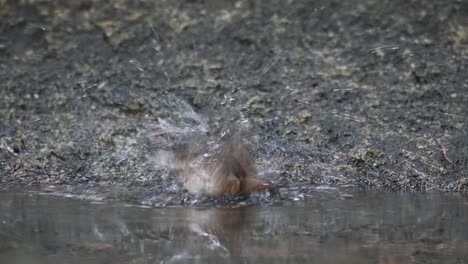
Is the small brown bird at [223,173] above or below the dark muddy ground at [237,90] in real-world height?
below

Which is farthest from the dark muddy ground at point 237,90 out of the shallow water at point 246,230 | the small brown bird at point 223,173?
the shallow water at point 246,230

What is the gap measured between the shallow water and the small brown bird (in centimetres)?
14

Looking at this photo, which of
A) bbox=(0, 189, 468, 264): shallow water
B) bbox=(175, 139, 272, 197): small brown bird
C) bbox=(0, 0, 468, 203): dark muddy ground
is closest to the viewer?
bbox=(0, 189, 468, 264): shallow water

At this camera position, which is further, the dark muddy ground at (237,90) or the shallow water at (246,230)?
the dark muddy ground at (237,90)

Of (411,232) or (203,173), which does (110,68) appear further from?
(411,232)

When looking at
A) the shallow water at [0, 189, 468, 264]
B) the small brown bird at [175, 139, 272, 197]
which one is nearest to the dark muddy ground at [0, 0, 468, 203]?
the small brown bird at [175, 139, 272, 197]

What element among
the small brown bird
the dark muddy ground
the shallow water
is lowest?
the shallow water

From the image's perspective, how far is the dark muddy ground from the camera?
377 centimetres

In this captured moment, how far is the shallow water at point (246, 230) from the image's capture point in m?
2.72

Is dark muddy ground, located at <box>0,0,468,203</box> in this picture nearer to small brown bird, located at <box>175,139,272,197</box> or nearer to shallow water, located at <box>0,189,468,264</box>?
small brown bird, located at <box>175,139,272,197</box>

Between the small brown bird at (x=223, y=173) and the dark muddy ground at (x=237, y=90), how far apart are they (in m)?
0.09

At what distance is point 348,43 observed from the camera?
4605 millimetres

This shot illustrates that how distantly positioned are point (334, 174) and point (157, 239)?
42.8 inches

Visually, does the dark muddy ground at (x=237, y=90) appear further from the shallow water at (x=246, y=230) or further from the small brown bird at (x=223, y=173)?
the shallow water at (x=246, y=230)
